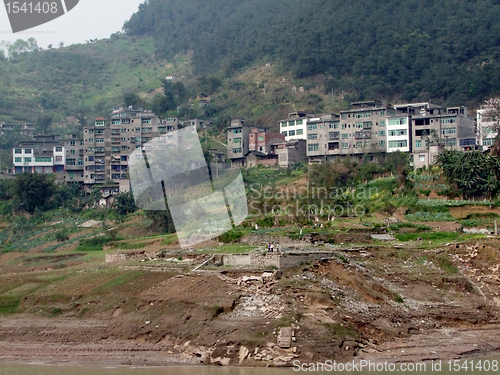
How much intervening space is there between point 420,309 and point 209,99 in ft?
188

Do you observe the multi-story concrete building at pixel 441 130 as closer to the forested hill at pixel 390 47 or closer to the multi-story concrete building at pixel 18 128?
the forested hill at pixel 390 47

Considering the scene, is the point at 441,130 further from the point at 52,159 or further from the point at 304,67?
the point at 52,159

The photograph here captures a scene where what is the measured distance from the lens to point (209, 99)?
3162 inches

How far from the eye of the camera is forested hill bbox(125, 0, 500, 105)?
228 feet

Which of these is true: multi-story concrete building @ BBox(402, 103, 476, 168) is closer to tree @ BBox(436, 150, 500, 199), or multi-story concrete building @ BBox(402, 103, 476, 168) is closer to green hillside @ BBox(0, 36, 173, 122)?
tree @ BBox(436, 150, 500, 199)

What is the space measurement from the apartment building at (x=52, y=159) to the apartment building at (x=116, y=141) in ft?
3.21

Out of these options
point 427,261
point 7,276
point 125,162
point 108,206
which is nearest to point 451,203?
point 427,261

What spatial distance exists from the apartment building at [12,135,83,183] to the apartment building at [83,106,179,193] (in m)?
0.98

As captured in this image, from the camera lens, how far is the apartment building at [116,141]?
209ft

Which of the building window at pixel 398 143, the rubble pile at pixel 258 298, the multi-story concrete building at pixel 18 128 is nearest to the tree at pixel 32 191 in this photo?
the building window at pixel 398 143

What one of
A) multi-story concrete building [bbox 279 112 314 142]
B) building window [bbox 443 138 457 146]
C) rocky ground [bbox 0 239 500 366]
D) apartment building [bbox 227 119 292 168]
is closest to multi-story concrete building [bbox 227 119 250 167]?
apartment building [bbox 227 119 292 168]

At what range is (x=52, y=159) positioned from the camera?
64.2 m

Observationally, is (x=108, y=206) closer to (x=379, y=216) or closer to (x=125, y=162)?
(x=125, y=162)

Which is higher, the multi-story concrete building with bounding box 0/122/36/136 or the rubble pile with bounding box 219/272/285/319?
the multi-story concrete building with bounding box 0/122/36/136
